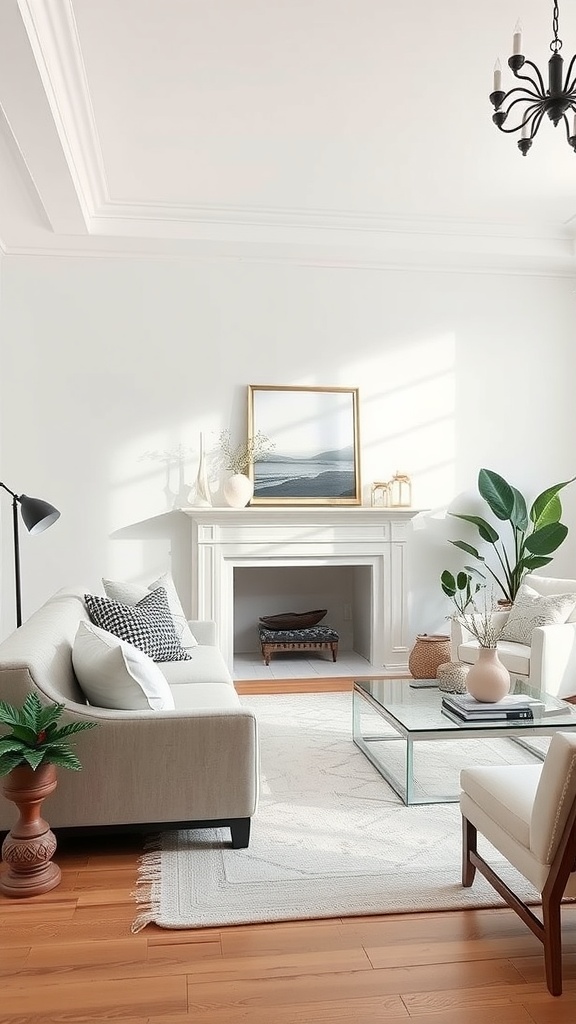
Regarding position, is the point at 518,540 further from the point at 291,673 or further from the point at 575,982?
the point at 575,982

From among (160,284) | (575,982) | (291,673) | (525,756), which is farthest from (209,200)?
(575,982)

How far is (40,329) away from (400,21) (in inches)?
135

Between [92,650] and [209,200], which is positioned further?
[209,200]

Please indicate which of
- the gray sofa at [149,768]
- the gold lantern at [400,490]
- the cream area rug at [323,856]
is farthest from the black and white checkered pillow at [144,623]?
the gold lantern at [400,490]

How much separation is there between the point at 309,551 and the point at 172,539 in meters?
1.01

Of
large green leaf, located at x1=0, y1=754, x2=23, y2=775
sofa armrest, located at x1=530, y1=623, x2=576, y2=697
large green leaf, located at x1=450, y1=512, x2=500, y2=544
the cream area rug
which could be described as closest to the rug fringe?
the cream area rug

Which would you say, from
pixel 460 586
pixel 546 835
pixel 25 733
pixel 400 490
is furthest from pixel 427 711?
pixel 400 490

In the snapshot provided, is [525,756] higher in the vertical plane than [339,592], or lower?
lower

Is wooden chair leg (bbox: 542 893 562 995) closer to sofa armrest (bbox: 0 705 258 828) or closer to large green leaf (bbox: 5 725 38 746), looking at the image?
sofa armrest (bbox: 0 705 258 828)

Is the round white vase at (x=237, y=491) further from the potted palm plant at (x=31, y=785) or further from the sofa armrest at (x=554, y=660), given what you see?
the potted palm plant at (x=31, y=785)

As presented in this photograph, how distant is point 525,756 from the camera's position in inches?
163

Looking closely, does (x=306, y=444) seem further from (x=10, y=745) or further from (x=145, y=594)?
(x=10, y=745)

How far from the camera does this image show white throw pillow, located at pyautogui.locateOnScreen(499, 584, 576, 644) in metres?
5.05

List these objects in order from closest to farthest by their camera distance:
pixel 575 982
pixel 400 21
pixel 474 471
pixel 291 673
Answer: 1. pixel 575 982
2. pixel 400 21
3. pixel 291 673
4. pixel 474 471
